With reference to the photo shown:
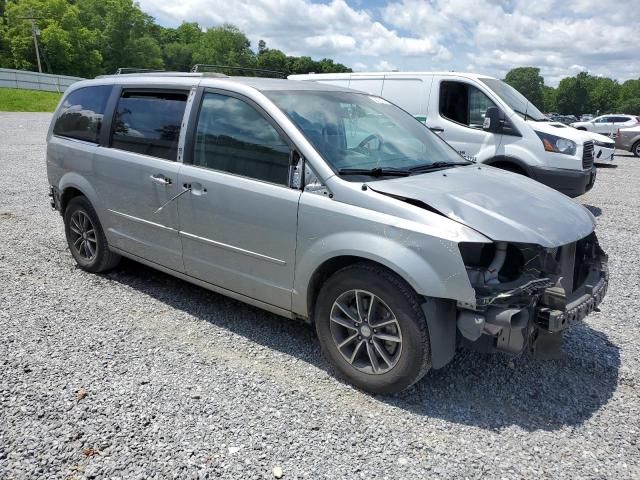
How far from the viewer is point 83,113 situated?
199 inches

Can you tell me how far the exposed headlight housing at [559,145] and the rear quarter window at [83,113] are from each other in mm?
6255

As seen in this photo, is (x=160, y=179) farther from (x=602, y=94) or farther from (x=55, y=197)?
(x=602, y=94)

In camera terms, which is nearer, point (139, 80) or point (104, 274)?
point (139, 80)

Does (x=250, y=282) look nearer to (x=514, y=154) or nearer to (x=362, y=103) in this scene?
(x=362, y=103)

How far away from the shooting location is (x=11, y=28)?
64688 mm

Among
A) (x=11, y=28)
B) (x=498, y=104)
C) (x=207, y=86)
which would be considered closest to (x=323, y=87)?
(x=207, y=86)

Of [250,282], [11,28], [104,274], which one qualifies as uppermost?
[11,28]

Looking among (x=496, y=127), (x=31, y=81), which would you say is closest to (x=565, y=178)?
(x=496, y=127)

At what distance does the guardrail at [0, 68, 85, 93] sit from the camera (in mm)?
42219

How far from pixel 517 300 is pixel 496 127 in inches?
232

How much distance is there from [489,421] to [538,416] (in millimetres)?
313

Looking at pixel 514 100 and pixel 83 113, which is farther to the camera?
pixel 514 100

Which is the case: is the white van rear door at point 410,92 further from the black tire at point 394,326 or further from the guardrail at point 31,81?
the guardrail at point 31,81

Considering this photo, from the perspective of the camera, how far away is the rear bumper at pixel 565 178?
7.83 metres
